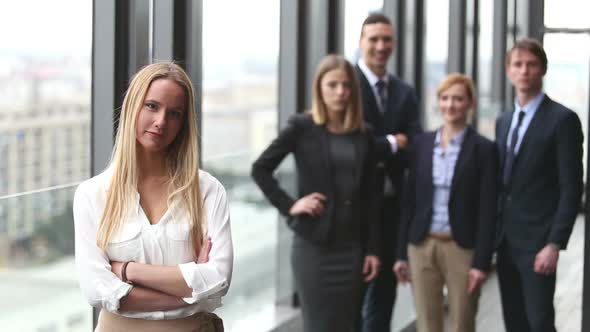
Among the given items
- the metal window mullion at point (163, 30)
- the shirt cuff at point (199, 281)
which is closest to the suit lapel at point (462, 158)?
the metal window mullion at point (163, 30)

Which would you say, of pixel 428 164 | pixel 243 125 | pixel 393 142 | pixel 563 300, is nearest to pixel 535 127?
pixel 428 164

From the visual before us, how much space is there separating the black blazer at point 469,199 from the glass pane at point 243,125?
2.76 feet

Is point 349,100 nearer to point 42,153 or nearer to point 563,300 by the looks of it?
point 42,153

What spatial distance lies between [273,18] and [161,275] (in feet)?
9.58

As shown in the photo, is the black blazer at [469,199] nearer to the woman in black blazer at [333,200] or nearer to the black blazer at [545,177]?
the black blazer at [545,177]

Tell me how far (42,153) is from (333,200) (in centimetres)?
140

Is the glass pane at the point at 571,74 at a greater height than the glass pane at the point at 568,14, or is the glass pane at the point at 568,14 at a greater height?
the glass pane at the point at 568,14

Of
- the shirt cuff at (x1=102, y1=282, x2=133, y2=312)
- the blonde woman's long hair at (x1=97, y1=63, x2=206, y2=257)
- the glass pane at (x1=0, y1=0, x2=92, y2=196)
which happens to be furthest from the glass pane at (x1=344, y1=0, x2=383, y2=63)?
the shirt cuff at (x1=102, y1=282, x2=133, y2=312)

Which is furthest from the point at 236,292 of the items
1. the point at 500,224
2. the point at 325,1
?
the point at 325,1

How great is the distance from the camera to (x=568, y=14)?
6.69 meters

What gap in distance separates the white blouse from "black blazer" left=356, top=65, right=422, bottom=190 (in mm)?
2268

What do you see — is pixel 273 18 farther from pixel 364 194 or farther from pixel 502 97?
pixel 502 97

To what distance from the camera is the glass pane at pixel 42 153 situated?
284 centimetres

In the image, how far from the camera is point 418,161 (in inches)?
174
